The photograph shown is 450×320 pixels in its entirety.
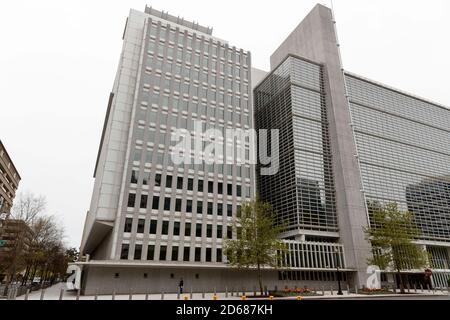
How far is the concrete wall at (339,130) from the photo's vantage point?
173ft

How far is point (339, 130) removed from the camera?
6125 centimetres

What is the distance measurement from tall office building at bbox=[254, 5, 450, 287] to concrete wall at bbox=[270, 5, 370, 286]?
21 centimetres

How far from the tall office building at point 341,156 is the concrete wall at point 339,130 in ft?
0.70

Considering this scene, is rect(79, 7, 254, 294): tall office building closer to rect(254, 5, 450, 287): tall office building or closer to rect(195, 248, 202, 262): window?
rect(195, 248, 202, 262): window

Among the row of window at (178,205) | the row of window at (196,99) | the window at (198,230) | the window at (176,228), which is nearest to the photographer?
the row of window at (178,205)

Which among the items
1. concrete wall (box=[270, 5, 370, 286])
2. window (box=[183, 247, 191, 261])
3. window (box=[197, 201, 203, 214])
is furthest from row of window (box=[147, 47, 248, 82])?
window (box=[183, 247, 191, 261])

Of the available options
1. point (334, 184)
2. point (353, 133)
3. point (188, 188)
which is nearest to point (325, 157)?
point (334, 184)

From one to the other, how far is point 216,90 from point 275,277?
3464cm

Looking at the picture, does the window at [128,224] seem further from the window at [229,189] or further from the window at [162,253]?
the window at [229,189]

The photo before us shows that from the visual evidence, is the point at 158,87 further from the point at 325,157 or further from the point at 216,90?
the point at 325,157

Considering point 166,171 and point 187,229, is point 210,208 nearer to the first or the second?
point 187,229

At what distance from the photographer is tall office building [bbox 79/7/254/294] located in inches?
1594

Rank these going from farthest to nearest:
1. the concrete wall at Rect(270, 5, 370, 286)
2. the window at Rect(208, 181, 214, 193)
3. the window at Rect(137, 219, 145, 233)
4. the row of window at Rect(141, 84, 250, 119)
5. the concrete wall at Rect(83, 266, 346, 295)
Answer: the concrete wall at Rect(270, 5, 370, 286) < the row of window at Rect(141, 84, 250, 119) < the window at Rect(208, 181, 214, 193) < the window at Rect(137, 219, 145, 233) < the concrete wall at Rect(83, 266, 346, 295)

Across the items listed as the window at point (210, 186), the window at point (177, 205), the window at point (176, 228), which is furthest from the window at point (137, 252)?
the window at point (210, 186)
